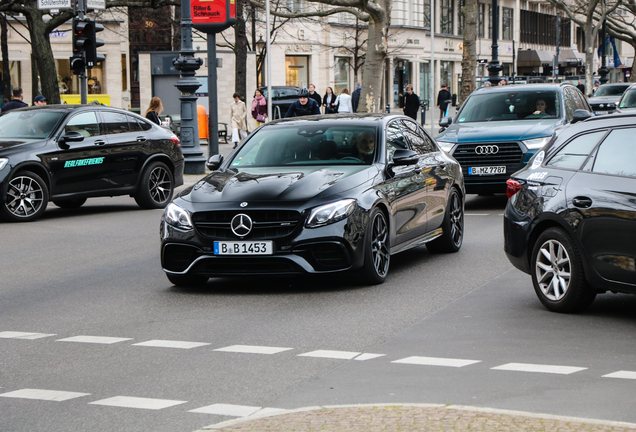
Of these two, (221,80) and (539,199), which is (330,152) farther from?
(221,80)

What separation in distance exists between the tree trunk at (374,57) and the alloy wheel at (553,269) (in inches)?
896

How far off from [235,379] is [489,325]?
2251 millimetres

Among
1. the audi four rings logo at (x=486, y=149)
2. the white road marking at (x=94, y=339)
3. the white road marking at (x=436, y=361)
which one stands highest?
the audi four rings logo at (x=486, y=149)

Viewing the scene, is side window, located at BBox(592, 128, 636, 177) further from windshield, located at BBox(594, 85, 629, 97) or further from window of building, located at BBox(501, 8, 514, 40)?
window of building, located at BBox(501, 8, 514, 40)

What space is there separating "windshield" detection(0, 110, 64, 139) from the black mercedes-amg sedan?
5.95m

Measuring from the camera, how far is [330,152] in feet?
32.8

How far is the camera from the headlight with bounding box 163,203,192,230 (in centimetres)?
902

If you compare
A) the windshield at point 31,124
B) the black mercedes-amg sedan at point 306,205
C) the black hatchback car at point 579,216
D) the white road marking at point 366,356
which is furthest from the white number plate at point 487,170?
the white road marking at point 366,356

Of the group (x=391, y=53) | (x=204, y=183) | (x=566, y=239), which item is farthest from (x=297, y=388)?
(x=391, y=53)

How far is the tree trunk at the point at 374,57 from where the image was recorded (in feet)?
100

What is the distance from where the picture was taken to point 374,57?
3116 cm

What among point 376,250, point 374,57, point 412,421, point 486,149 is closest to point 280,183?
point 376,250

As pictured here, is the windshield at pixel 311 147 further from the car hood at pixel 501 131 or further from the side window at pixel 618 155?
the car hood at pixel 501 131

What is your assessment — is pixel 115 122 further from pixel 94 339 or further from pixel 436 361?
pixel 436 361
